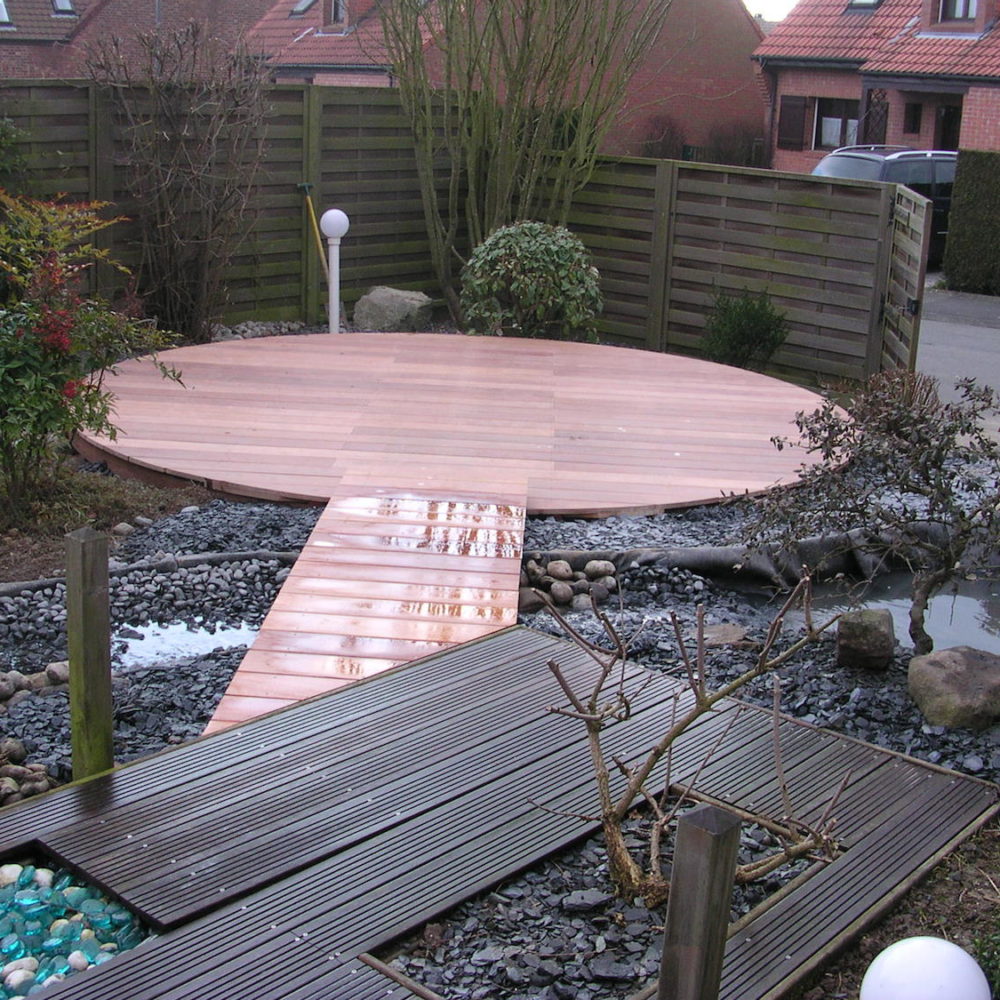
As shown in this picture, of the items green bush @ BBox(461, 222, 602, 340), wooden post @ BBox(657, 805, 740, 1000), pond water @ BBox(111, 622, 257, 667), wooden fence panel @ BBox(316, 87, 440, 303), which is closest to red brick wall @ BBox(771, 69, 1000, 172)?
wooden fence panel @ BBox(316, 87, 440, 303)

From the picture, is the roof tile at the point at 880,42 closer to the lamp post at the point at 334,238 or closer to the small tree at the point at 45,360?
the lamp post at the point at 334,238

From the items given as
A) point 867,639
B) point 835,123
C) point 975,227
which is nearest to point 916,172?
point 975,227

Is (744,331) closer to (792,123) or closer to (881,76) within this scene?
(881,76)

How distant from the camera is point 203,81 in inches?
326

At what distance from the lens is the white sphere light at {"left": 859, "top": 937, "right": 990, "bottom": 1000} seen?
6.56ft

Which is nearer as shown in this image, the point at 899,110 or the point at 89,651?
the point at 89,651

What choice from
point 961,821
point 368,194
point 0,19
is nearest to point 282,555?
point 961,821

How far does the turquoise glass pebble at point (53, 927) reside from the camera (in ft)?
7.75

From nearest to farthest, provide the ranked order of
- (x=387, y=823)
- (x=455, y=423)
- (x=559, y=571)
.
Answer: (x=387, y=823)
(x=559, y=571)
(x=455, y=423)

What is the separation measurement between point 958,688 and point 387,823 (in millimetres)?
1606

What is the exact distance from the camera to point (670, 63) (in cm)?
2388

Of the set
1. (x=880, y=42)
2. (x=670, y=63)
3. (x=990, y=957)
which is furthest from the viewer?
(x=670, y=63)

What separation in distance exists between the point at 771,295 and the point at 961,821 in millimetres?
6367

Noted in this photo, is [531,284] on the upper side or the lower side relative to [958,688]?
upper
